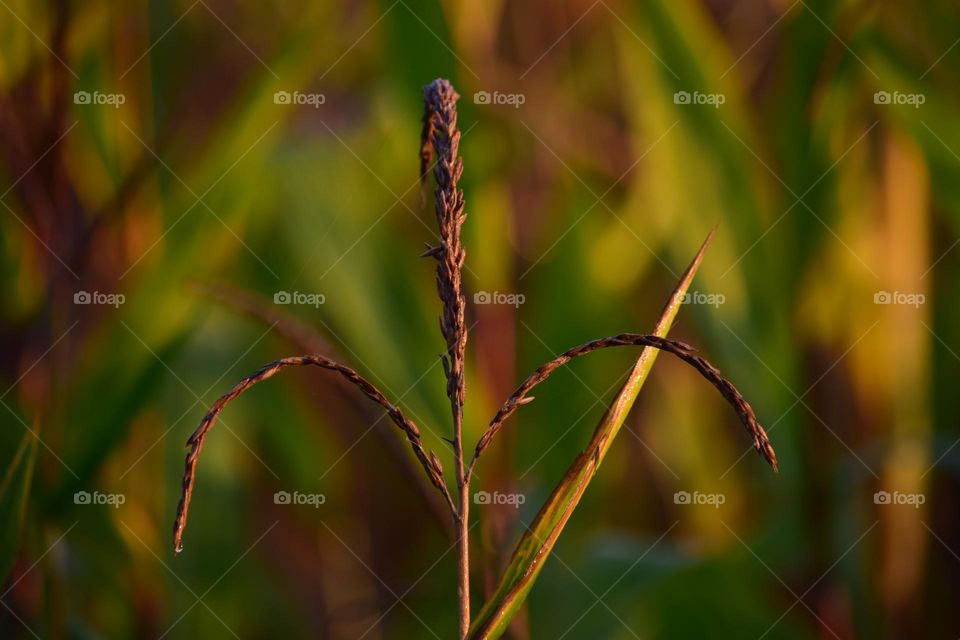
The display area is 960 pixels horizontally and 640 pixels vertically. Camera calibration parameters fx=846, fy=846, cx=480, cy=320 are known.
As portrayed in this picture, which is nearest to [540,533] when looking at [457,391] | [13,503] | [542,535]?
[542,535]

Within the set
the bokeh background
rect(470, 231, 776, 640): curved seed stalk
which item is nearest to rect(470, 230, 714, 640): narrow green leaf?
rect(470, 231, 776, 640): curved seed stalk

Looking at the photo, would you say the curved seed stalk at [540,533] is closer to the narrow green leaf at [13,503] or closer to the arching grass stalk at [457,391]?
the arching grass stalk at [457,391]

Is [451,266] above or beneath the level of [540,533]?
above

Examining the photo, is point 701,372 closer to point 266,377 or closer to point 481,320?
point 266,377

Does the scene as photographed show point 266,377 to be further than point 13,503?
No

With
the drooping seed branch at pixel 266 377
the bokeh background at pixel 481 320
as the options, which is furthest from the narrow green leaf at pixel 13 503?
the drooping seed branch at pixel 266 377
